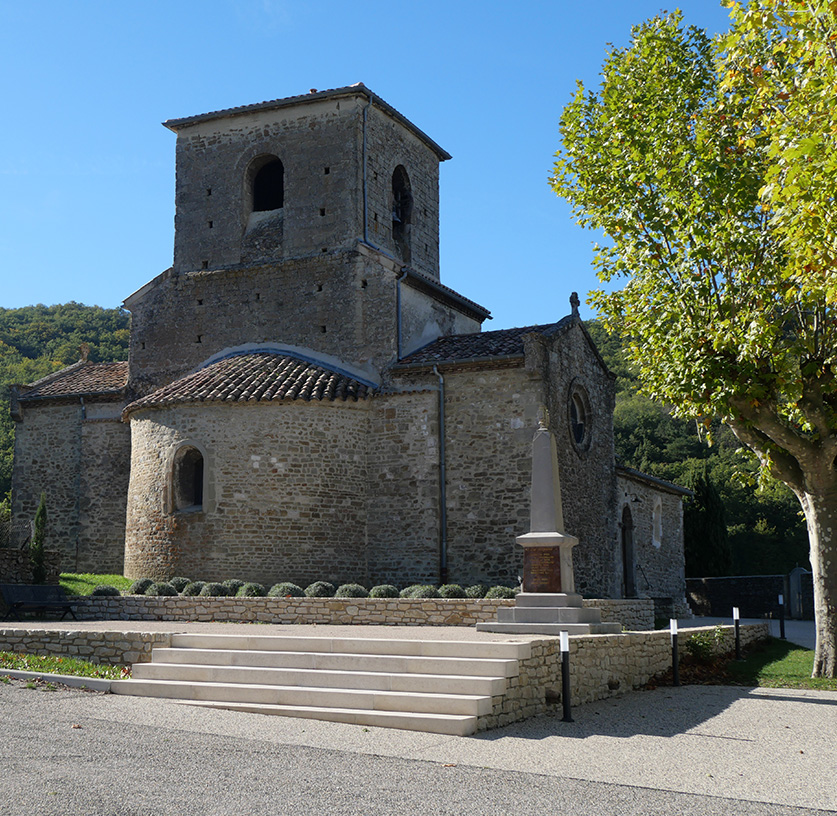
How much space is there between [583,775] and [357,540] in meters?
13.9

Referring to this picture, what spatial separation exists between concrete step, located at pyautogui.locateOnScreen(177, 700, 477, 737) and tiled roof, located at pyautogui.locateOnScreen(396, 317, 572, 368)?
38.1 ft

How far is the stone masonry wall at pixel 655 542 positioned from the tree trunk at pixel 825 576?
10730mm

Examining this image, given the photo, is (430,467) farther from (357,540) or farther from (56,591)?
(56,591)

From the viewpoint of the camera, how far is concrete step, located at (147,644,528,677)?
9844mm

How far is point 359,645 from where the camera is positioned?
444 inches

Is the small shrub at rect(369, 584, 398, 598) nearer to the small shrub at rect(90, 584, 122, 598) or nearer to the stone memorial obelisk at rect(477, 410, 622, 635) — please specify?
the stone memorial obelisk at rect(477, 410, 622, 635)

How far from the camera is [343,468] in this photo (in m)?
20.8

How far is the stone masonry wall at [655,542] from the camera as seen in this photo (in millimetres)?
27203

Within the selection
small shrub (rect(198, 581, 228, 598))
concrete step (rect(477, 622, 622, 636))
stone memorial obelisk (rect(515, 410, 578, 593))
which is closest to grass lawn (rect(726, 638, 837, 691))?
concrete step (rect(477, 622, 622, 636))

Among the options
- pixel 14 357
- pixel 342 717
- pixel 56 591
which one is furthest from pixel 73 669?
pixel 14 357

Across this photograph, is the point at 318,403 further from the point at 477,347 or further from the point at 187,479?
the point at 477,347

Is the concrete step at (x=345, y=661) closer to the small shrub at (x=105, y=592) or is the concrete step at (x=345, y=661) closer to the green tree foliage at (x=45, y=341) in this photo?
the small shrub at (x=105, y=592)

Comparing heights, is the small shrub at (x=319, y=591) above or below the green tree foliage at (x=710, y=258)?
below

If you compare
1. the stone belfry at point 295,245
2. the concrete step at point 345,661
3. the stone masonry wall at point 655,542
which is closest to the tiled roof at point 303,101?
the stone belfry at point 295,245
